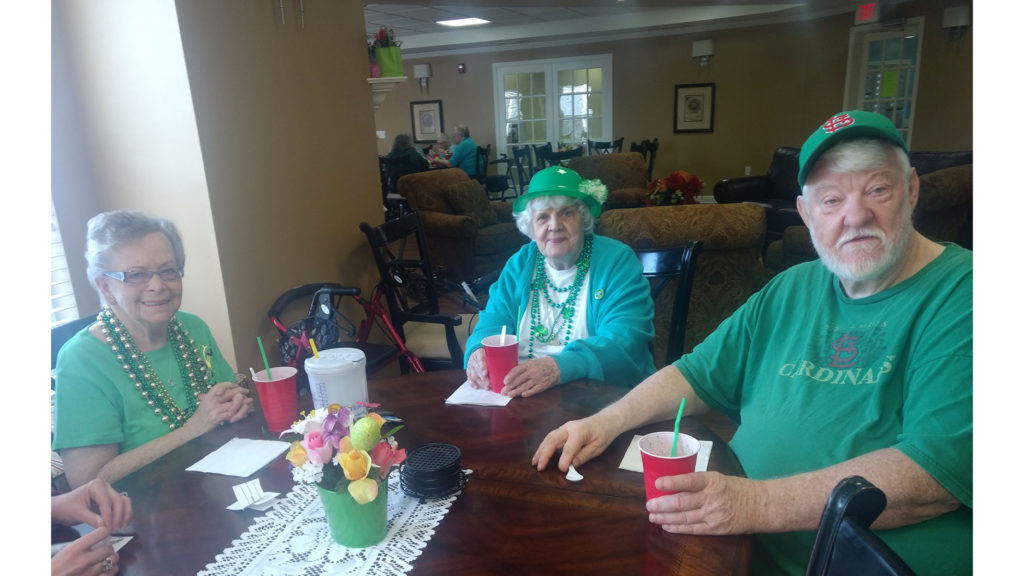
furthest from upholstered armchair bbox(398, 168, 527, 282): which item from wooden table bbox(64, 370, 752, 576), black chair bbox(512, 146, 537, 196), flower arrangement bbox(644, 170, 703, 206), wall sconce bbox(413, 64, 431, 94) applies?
wall sconce bbox(413, 64, 431, 94)

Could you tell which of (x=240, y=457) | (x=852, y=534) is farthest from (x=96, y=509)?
(x=852, y=534)

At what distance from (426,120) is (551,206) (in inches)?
364

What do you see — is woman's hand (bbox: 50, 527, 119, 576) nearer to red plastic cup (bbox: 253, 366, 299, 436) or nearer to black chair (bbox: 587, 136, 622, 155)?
red plastic cup (bbox: 253, 366, 299, 436)

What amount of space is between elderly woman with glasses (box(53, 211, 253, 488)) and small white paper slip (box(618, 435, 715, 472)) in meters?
0.85

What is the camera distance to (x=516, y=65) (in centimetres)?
973

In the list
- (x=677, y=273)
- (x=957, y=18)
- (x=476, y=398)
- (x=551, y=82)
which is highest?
(x=957, y=18)

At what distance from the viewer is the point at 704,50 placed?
855 cm

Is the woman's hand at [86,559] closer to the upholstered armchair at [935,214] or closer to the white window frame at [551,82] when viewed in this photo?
the upholstered armchair at [935,214]

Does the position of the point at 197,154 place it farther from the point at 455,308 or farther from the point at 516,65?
the point at 516,65

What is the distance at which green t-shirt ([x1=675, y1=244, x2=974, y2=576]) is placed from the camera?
966 mm

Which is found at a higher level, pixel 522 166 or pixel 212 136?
pixel 212 136

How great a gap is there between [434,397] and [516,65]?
9.12 metres

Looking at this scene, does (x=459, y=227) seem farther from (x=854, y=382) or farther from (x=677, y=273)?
(x=854, y=382)
